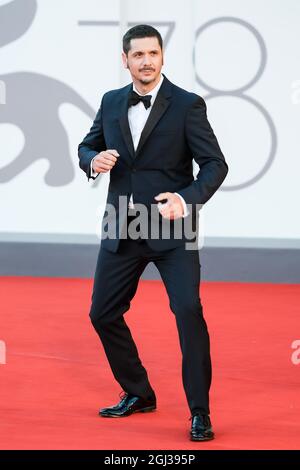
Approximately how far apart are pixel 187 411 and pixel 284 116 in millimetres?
4859

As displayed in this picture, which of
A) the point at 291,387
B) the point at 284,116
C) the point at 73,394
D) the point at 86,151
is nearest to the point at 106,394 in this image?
the point at 73,394

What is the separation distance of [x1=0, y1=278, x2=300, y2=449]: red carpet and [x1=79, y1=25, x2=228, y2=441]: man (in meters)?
0.28

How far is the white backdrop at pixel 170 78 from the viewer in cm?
938

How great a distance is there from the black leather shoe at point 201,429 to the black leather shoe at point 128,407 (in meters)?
0.46

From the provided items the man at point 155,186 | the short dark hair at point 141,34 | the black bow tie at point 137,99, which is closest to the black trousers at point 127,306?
the man at point 155,186

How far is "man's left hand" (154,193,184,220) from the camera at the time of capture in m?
4.23

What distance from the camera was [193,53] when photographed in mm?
9461

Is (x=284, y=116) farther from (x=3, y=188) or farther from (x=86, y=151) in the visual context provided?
(x=86, y=151)

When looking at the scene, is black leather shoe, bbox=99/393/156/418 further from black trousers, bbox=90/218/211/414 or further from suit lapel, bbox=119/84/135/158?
suit lapel, bbox=119/84/135/158

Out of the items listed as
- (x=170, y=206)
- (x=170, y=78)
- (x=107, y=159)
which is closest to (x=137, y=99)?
(x=107, y=159)

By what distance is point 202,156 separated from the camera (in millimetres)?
4441

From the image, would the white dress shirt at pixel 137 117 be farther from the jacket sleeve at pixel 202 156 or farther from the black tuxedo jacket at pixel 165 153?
the jacket sleeve at pixel 202 156

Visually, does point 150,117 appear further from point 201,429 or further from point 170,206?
point 201,429

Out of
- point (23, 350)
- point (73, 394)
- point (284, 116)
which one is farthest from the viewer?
point (284, 116)
